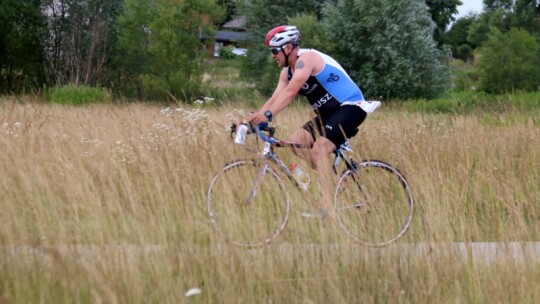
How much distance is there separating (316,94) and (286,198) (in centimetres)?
108

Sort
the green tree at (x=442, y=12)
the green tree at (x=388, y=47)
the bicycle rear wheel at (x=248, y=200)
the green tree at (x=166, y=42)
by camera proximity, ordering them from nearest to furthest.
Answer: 1. the bicycle rear wheel at (x=248, y=200)
2. the green tree at (x=166, y=42)
3. the green tree at (x=388, y=47)
4. the green tree at (x=442, y=12)

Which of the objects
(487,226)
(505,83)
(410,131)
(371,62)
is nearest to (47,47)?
(371,62)

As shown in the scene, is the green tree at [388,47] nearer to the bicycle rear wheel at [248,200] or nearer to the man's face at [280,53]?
the man's face at [280,53]

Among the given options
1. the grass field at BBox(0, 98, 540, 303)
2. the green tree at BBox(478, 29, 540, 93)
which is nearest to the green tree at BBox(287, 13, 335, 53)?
the green tree at BBox(478, 29, 540, 93)

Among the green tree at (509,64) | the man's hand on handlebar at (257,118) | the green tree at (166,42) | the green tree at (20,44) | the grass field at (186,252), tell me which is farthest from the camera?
the green tree at (509,64)

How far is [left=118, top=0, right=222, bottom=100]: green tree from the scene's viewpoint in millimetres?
28781

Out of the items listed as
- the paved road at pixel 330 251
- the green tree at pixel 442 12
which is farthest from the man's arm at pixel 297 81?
the green tree at pixel 442 12

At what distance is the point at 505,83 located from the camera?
123ft

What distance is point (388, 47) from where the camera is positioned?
32844 millimetres

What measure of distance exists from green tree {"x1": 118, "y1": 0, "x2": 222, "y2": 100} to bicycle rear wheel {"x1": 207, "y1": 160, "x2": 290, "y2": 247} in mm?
21905

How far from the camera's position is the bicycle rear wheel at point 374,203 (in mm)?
5441

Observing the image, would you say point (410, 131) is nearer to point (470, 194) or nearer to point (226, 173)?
point (470, 194)

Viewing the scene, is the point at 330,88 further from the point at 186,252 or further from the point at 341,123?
the point at 186,252

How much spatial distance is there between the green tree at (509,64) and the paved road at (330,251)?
33.7 m
